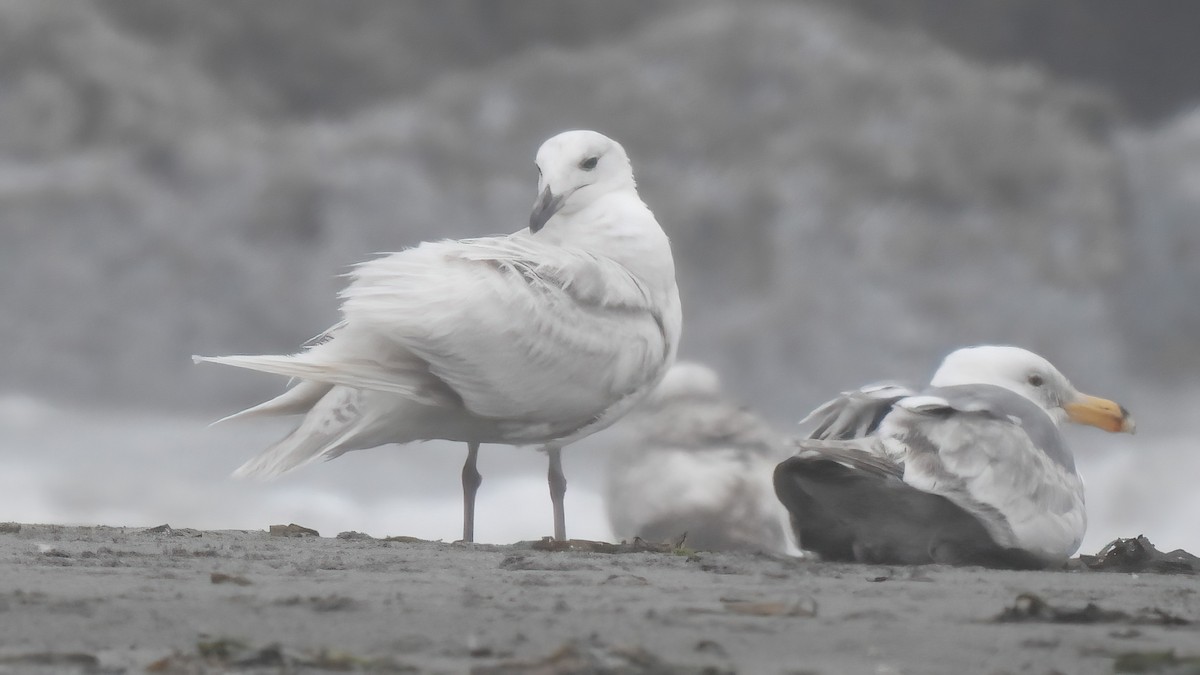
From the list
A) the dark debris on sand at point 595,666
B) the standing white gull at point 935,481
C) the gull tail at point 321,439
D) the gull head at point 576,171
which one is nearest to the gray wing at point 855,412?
the standing white gull at point 935,481

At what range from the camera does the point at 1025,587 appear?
174 inches

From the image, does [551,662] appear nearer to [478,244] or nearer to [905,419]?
[905,419]

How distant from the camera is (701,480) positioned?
315 inches

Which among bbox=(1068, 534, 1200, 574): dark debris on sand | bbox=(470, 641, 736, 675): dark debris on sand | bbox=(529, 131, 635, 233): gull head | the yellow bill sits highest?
bbox=(529, 131, 635, 233): gull head

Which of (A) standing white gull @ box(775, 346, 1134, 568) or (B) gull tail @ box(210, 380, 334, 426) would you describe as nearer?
(A) standing white gull @ box(775, 346, 1134, 568)

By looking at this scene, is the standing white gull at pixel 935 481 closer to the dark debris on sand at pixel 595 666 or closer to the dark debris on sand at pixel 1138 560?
the dark debris on sand at pixel 1138 560

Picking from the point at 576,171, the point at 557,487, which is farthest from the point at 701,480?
the point at 576,171

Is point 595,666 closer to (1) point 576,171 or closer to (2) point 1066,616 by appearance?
(2) point 1066,616

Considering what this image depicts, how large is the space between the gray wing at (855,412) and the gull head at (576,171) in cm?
266

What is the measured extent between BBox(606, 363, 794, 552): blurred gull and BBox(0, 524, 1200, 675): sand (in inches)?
118

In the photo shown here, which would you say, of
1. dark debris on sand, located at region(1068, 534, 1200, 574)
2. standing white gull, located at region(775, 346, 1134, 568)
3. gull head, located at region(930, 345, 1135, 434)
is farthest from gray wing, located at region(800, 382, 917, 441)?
dark debris on sand, located at region(1068, 534, 1200, 574)

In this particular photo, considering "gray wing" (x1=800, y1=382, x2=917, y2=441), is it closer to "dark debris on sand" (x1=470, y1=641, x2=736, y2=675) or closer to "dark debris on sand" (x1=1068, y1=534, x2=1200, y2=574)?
"dark debris on sand" (x1=1068, y1=534, x2=1200, y2=574)

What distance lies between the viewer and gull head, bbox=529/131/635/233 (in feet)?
26.8

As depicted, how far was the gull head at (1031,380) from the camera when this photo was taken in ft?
21.2
